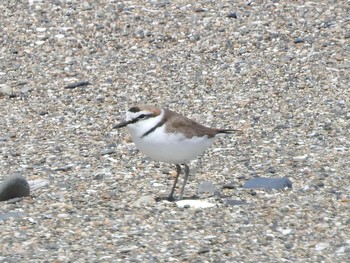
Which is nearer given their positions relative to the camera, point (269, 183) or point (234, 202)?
point (234, 202)

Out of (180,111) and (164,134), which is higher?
(164,134)

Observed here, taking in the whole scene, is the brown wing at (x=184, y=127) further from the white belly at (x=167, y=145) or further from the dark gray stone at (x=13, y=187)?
the dark gray stone at (x=13, y=187)

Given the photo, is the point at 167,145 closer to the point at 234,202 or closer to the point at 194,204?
the point at 194,204

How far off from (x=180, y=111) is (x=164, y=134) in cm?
273

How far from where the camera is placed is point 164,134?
6.49 metres

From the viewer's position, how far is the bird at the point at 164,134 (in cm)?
649

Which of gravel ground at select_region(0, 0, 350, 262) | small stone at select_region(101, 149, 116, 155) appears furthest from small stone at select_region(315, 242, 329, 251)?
small stone at select_region(101, 149, 116, 155)

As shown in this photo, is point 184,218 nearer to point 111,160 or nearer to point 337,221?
point 337,221

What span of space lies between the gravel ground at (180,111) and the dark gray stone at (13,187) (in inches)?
2.9

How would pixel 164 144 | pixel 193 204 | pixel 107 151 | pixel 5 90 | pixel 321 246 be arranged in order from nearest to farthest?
pixel 321 246 → pixel 164 144 → pixel 193 204 → pixel 107 151 → pixel 5 90

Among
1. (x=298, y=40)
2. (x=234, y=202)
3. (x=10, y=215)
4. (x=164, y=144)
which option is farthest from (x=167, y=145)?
(x=298, y=40)

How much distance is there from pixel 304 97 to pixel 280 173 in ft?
6.49

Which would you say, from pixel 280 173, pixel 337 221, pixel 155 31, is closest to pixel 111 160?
pixel 280 173

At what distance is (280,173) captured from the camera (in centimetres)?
748
